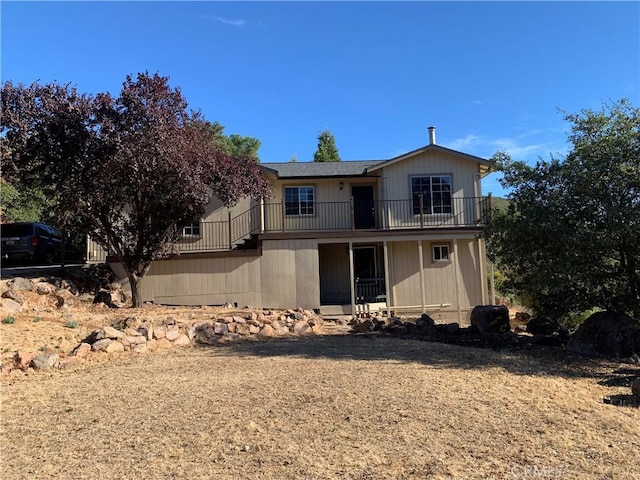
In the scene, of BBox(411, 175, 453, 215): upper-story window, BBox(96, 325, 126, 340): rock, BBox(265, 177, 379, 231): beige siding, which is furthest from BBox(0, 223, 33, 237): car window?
BBox(411, 175, 453, 215): upper-story window

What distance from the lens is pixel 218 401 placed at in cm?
582

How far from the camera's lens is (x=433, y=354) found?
8906 mm

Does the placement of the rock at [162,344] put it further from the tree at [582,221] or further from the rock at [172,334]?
the tree at [582,221]

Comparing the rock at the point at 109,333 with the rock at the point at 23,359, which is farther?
the rock at the point at 109,333

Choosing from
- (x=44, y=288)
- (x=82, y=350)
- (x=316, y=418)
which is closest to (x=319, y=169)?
(x=44, y=288)

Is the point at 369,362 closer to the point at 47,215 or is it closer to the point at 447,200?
the point at 47,215

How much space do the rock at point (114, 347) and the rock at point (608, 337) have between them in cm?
861

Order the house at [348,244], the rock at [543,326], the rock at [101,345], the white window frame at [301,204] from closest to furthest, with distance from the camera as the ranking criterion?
the rock at [101,345], the rock at [543,326], the house at [348,244], the white window frame at [301,204]

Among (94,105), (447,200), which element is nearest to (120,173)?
(94,105)

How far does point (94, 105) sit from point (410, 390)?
9.81m

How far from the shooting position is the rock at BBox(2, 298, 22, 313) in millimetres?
10156

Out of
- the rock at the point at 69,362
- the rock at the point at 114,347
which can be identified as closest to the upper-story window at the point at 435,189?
the rock at the point at 114,347

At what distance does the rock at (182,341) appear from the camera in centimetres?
1013

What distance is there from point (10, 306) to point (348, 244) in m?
11.0
